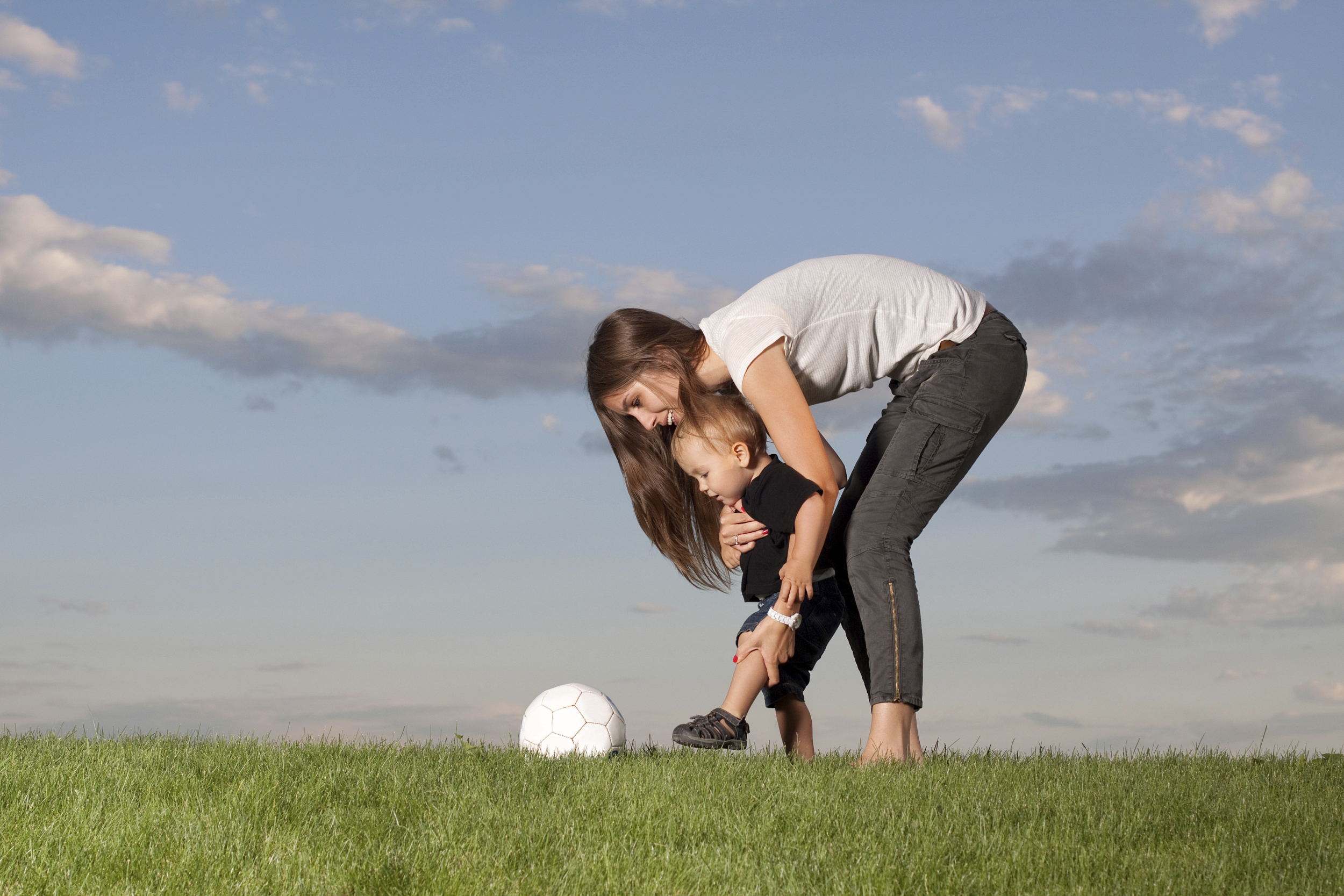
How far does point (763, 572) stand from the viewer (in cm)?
617

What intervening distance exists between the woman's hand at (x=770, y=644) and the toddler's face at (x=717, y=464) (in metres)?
0.73

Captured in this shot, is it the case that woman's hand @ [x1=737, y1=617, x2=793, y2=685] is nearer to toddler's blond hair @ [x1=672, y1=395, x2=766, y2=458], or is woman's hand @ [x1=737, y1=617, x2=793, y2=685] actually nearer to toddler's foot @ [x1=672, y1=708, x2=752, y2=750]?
toddler's foot @ [x1=672, y1=708, x2=752, y2=750]

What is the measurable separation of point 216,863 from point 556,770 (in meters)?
1.79

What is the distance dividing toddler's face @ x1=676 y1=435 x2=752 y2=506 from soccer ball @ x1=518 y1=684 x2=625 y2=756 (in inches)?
51.8

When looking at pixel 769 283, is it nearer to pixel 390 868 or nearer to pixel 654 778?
pixel 654 778

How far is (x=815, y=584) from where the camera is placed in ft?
20.2

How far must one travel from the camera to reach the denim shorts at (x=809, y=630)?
20.1ft

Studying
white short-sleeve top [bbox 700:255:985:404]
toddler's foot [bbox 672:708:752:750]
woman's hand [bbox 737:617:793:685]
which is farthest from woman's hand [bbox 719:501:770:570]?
toddler's foot [bbox 672:708:752:750]

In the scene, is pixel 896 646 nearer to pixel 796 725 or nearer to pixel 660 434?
pixel 796 725

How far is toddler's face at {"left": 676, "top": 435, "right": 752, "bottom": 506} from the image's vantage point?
19.7 feet

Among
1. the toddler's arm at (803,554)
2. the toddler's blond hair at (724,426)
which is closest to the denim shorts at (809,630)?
the toddler's arm at (803,554)

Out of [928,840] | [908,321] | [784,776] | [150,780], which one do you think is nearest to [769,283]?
[908,321]

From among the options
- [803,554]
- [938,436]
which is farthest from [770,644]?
[938,436]

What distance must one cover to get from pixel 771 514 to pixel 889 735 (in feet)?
3.70
